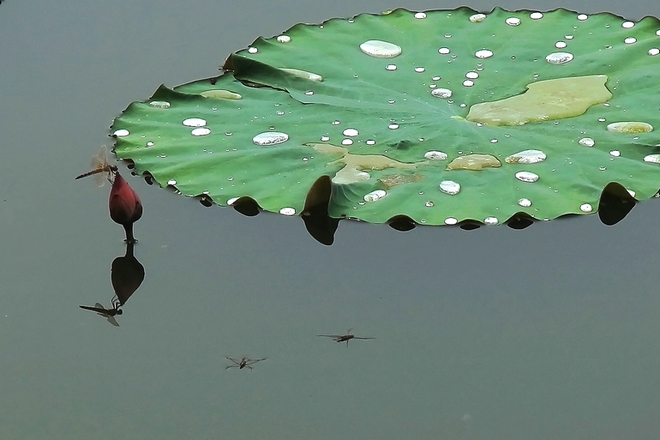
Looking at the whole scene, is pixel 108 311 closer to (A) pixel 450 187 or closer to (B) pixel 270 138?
(B) pixel 270 138

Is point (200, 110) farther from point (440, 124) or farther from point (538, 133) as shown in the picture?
point (538, 133)

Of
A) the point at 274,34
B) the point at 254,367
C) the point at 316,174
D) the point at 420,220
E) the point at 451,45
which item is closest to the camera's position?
the point at 254,367

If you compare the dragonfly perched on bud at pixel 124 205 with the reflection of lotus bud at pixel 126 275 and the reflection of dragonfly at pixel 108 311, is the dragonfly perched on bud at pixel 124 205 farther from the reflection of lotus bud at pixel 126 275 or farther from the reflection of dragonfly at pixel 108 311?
the reflection of dragonfly at pixel 108 311

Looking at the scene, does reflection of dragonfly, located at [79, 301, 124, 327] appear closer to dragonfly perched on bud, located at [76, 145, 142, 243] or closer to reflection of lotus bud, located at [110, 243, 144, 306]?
reflection of lotus bud, located at [110, 243, 144, 306]

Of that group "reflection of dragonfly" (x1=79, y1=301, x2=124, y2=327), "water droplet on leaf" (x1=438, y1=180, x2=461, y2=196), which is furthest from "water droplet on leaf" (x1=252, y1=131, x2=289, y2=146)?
"reflection of dragonfly" (x1=79, y1=301, x2=124, y2=327)

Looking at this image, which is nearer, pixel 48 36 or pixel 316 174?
pixel 316 174

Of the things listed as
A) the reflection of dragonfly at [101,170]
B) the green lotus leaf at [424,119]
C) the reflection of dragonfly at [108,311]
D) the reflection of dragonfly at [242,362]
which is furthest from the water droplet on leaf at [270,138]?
the reflection of dragonfly at [242,362]

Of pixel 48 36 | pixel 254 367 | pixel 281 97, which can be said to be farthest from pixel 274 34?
pixel 254 367
